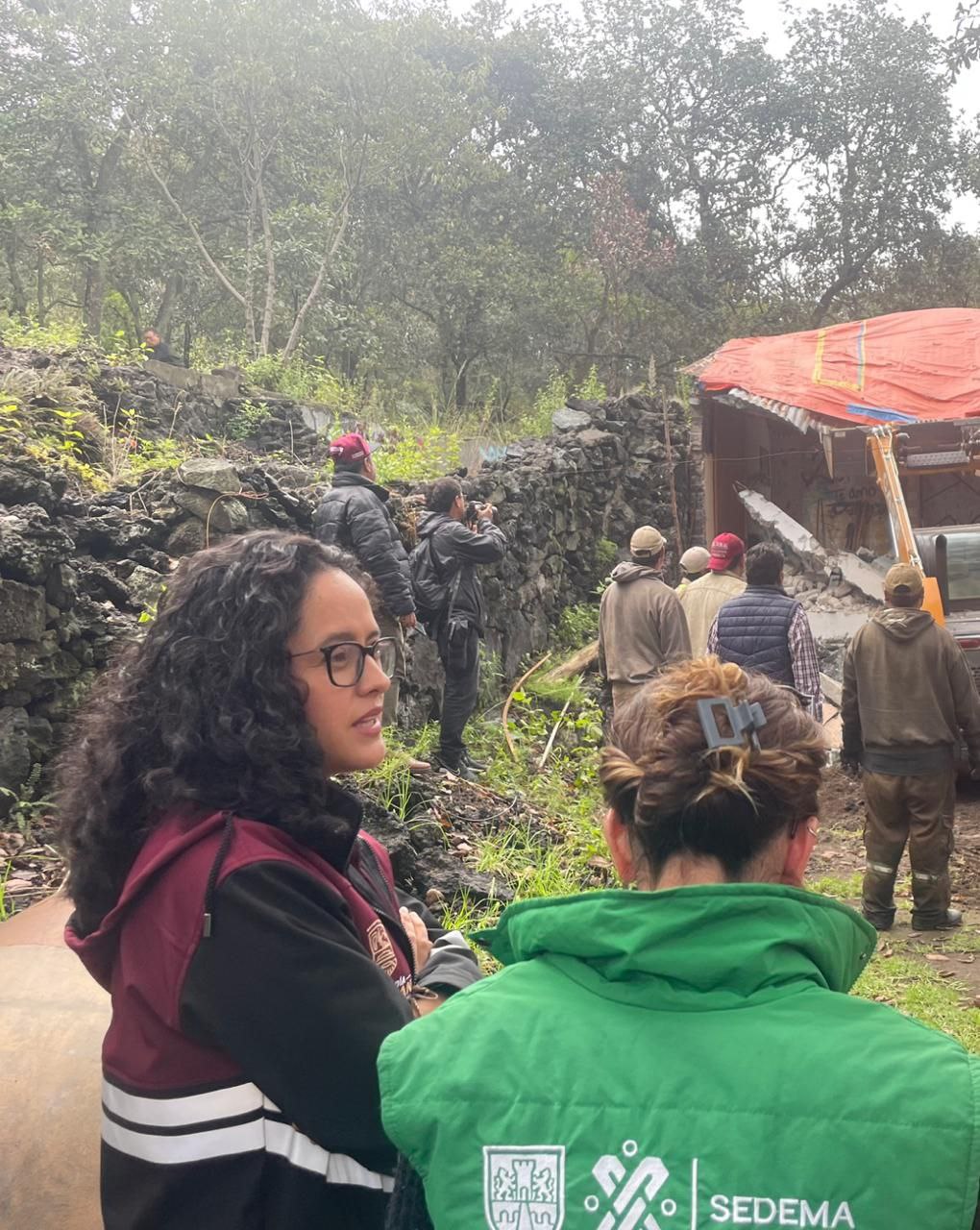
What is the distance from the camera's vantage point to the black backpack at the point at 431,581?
707 cm

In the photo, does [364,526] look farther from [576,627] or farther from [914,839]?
[576,627]

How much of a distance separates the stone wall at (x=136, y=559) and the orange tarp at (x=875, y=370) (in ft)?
9.12

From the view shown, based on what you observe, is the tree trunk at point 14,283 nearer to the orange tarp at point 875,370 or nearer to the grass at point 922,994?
the orange tarp at point 875,370

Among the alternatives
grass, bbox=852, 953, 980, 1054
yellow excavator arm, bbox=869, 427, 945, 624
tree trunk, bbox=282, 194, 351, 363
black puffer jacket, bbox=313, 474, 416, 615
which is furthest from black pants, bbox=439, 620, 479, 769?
tree trunk, bbox=282, 194, 351, 363

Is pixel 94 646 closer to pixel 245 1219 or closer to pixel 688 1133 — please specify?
pixel 245 1219

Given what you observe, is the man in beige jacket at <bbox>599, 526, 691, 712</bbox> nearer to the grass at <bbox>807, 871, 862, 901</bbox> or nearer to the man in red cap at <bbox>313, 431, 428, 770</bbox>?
the man in red cap at <bbox>313, 431, 428, 770</bbox>

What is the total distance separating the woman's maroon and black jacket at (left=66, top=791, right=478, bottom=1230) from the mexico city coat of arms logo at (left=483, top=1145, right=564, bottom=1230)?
292 millimetres

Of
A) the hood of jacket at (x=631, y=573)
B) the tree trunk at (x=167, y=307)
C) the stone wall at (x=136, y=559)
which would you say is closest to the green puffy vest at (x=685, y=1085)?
the stone wall at (x=136, y=559)

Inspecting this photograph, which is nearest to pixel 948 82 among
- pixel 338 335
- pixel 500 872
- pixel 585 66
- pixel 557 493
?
pixel 585 66

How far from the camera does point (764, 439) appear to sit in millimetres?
16109

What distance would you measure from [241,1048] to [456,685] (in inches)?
218

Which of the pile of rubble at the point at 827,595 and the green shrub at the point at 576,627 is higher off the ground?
the pile of rubble at the point at 827,595

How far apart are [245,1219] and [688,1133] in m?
0.63

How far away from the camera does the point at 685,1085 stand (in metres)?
1.13
